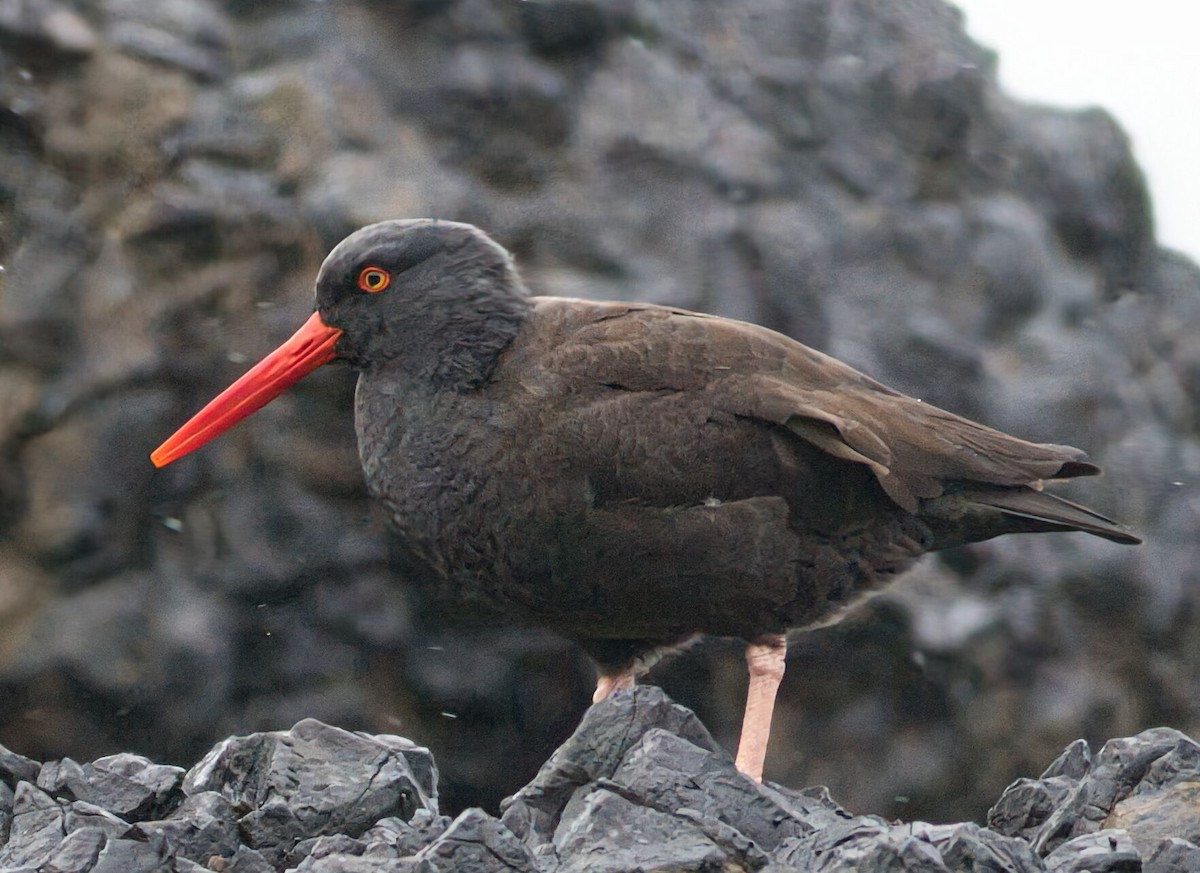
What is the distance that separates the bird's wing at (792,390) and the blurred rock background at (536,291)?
102 cm

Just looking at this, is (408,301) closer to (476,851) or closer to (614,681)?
(614,681)

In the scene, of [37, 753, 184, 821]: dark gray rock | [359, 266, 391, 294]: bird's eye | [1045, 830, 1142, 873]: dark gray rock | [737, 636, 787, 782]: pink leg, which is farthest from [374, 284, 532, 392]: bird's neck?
[1045, 830, 1142, 873]: dark gray rock

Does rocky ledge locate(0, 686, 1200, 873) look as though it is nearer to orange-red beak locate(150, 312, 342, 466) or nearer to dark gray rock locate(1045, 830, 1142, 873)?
dark gray rock locate(1045, 830, 1142, 873)

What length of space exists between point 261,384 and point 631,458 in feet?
3.40

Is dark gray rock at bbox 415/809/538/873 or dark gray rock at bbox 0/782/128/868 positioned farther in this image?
dark gray rock at bbox 0/782/128/868

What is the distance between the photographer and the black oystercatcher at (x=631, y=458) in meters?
2.85

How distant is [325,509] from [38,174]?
134cm

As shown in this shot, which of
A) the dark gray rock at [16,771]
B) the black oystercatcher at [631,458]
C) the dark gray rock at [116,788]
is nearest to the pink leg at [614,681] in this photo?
the black oystercatcher at [631,458]

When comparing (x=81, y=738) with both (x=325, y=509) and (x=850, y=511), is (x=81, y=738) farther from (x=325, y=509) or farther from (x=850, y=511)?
(x=850, y=511)

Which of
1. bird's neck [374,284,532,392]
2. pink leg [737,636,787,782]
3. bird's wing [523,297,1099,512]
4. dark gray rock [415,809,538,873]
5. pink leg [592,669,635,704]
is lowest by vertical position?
pink leg [592,669,635,704]

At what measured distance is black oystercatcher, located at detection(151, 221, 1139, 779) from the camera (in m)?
2.85

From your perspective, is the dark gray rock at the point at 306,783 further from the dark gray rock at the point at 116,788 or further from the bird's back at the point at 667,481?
the bird's back at the point at 667,481

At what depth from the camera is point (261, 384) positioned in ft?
10.8

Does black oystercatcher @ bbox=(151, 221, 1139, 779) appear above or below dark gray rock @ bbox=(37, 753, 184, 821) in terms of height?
above
